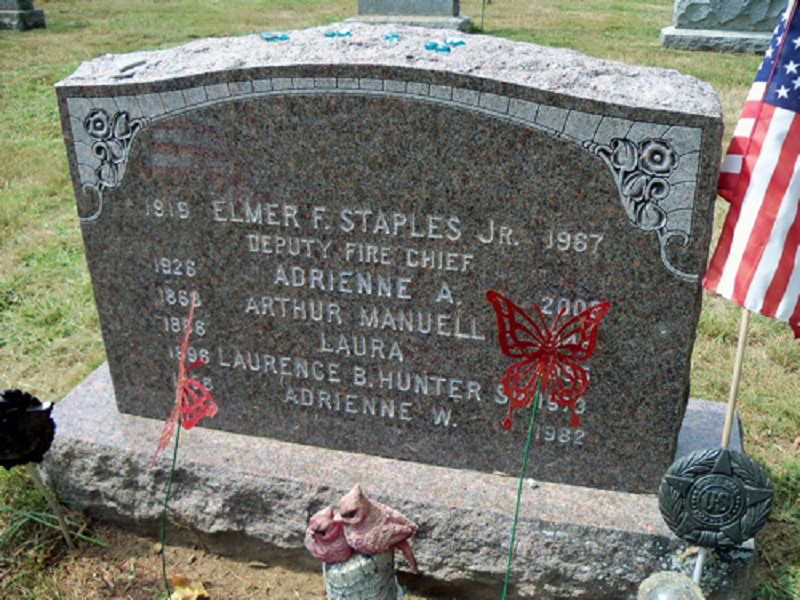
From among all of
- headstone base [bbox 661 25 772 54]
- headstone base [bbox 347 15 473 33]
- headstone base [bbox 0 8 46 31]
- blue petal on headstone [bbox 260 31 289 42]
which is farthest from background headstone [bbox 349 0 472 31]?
blue petal on headstone [bbox 260 31 289 42]

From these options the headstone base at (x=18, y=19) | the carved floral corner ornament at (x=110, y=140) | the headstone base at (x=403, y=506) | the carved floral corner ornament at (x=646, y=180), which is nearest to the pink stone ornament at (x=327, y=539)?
the headstone base at (x=403, y=506)

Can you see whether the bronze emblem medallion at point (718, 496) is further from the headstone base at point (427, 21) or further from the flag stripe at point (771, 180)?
the headstone base at point (427, 21)

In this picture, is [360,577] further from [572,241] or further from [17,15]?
[17,15]

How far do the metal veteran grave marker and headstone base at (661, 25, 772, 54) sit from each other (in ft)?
28.2

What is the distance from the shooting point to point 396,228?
8.32 ft

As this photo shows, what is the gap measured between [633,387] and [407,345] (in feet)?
2.41

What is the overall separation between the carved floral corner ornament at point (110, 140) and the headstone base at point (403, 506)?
88 centimetres

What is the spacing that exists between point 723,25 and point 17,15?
31.5 ft

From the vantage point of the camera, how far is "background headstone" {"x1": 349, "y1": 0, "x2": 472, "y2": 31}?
10344 mm

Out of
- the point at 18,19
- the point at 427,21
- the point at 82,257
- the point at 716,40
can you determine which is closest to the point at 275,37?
the point at 82,257

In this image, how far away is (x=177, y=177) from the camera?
266 centimetres

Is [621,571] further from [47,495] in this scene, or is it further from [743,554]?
[47,495]

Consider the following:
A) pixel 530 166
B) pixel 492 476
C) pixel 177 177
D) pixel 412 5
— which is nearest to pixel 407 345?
pixel 492 476

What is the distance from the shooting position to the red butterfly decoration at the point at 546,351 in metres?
2.40
